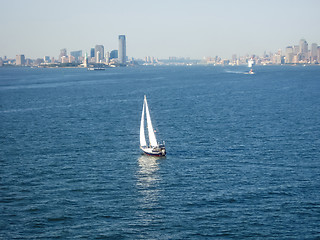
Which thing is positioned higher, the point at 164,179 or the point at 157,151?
the point at 157,151

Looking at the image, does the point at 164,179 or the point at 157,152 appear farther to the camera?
the point at 157,152

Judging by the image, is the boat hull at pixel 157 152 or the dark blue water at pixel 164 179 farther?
the boat hull at pixel 157 152

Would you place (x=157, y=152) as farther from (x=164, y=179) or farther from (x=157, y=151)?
(x=164, y=179)

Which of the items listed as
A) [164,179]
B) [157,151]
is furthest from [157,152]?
[164,179]

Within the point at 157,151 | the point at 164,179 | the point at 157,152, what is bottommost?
the point at 164,179

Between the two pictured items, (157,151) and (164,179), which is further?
(157,151)

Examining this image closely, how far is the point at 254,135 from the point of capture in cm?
9231

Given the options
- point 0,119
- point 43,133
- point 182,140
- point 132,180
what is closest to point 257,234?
point 132,180

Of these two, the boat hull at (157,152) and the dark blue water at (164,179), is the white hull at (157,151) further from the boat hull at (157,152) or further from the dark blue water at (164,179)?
the dark blue water at (164,179)

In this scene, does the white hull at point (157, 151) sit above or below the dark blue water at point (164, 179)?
above

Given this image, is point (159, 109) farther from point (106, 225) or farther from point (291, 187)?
point (106, 225)

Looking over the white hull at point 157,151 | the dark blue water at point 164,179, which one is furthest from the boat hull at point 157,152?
the dark blue water at point 164,179

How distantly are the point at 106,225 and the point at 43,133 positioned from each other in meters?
50.8

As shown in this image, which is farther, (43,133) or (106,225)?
(43,133)
